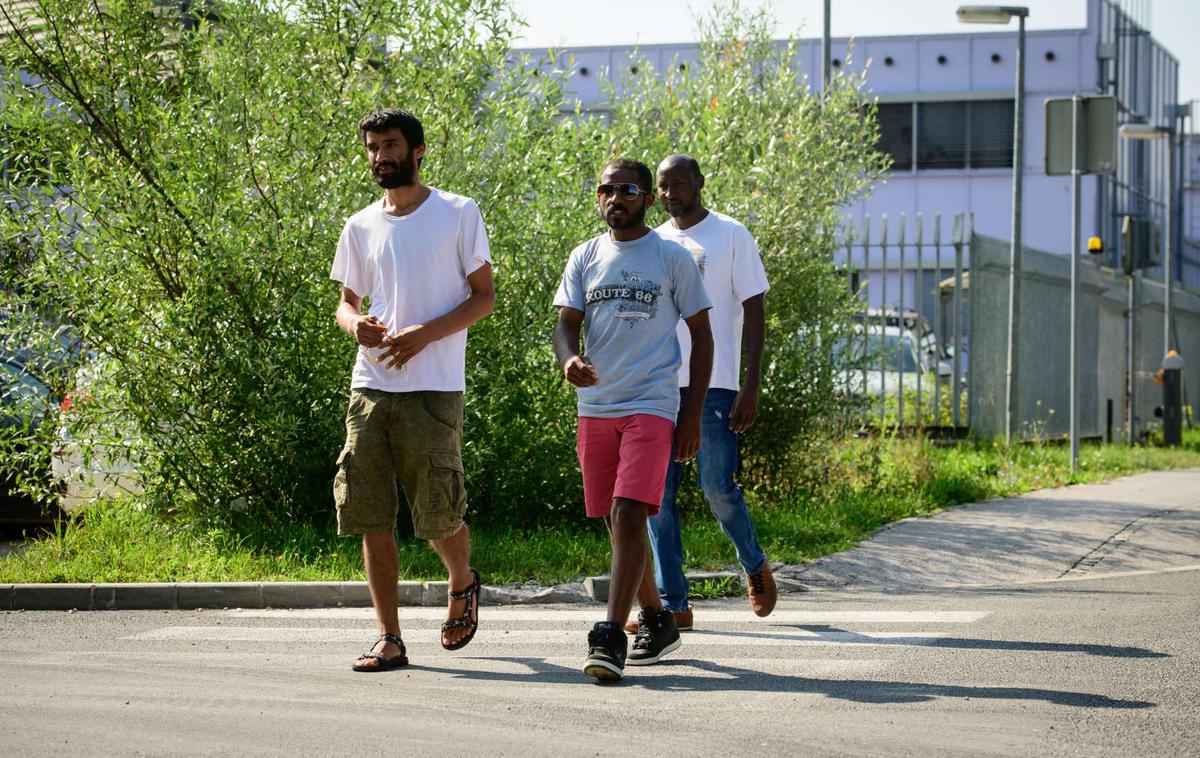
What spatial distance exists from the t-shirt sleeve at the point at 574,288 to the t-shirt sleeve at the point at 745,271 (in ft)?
2.84

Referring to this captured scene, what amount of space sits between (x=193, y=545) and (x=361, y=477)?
349cm

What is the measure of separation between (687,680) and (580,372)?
1.20 m

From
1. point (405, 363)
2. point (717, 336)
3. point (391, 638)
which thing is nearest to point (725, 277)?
point (717, 336)

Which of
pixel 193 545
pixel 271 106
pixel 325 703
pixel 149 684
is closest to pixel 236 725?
pixel 325 703

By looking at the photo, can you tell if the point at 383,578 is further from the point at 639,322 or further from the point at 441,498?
the point at 639,322

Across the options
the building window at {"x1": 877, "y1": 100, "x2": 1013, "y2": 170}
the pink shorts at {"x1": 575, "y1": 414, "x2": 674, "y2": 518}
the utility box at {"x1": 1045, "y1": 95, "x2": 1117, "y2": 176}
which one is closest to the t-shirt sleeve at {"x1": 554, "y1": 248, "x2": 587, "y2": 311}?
the pink shorts at {"x1": 575, "y1": 414, "x2": 674, "y2": 518}

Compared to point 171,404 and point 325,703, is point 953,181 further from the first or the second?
point 325,703

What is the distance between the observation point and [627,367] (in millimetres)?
5910

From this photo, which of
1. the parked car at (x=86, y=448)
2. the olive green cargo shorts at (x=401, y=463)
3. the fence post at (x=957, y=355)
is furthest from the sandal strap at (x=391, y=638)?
the fence post at (x=957, y=355)

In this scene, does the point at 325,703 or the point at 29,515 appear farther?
the point at 29,515

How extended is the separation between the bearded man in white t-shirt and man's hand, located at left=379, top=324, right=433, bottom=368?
0.04 m

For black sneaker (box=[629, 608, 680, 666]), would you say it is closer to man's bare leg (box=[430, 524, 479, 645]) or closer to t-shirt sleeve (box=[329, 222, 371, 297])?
man's bare leg (box=[430, 524, 479, 645])

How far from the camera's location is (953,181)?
120ft

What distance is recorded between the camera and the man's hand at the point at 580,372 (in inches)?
226
